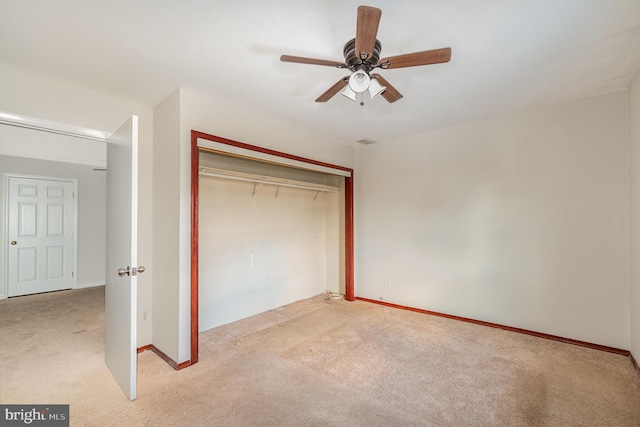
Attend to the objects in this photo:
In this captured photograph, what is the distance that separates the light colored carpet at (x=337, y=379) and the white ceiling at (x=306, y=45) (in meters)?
2.42

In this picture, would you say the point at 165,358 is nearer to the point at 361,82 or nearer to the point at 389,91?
the point at 361,82

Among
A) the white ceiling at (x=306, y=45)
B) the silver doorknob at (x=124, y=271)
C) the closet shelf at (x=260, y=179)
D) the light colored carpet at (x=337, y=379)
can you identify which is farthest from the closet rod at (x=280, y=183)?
the light colored carpet at (x=337, y=379)

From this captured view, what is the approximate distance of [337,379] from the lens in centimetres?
234

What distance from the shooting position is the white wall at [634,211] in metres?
2.46

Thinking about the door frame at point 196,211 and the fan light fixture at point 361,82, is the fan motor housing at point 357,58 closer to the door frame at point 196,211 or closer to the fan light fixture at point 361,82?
the fan light fixture at point 361,82

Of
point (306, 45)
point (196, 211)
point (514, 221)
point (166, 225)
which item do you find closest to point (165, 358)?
point (166, 225)

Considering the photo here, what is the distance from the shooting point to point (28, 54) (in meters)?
2.09

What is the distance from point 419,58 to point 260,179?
8.02ft

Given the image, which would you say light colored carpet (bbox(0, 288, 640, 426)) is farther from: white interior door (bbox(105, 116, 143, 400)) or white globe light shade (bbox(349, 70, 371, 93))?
white globe light shade (bbox(349, 70, 371, 93))

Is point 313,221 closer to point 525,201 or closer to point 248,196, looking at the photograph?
point 248,196

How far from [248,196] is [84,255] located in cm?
399

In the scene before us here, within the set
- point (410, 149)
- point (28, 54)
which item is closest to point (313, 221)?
point (410, 149)

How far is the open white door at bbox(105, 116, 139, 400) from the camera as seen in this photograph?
2070mm

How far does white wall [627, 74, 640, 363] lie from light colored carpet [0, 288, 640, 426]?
35cm
